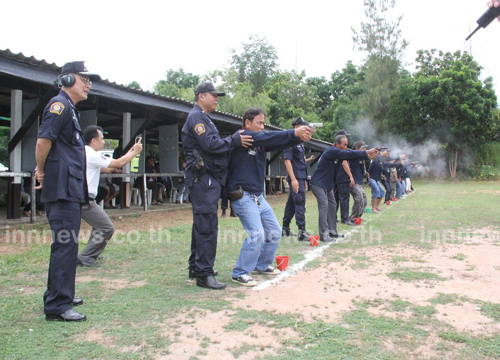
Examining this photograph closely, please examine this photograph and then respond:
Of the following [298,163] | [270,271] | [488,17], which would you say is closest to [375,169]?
[298,163]

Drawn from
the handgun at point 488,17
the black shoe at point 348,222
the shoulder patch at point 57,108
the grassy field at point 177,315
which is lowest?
the grassy field at point 177,315

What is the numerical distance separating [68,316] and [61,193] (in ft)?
3.17

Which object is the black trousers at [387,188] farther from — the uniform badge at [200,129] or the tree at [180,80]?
the tree at [180,80]

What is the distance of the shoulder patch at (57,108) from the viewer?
10.8ft

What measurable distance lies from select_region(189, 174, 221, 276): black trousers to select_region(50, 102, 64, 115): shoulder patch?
142 cm

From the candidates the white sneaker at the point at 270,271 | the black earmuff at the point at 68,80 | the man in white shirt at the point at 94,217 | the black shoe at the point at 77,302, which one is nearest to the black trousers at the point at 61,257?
the black shoe at the point at 77,302

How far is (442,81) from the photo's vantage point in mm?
30453

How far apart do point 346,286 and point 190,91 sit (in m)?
34.8

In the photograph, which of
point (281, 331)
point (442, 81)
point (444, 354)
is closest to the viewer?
point (444, 354)

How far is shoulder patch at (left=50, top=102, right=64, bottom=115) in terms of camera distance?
10.8ft

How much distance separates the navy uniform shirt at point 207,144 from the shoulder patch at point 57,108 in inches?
50.3

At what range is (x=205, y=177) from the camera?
4160mm

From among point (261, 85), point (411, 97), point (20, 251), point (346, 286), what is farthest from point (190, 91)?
point (346, 286)

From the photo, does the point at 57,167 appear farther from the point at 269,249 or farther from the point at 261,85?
the point at 261,85
